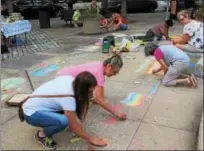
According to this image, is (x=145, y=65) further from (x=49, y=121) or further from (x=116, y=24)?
(x=116, y=24)

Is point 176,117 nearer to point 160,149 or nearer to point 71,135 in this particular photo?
point 160,149

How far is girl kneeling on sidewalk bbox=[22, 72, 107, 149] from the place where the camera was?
2451 millimetres

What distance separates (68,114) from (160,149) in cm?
86

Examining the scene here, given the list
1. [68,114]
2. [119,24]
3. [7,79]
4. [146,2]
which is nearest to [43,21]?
[119,24]

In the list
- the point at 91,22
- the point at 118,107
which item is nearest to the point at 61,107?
the point at 118,107

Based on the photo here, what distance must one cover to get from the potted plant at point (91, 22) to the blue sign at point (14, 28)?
6.97 feet

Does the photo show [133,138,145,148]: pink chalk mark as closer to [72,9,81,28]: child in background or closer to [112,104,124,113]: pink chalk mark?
[112,104,124,113]: pink chalk mark

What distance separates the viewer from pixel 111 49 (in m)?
7.04

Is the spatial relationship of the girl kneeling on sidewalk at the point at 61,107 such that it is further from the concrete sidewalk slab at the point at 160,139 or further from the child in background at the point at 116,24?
the child in background at the point at 116,24

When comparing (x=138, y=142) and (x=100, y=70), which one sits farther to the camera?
(x=100, y=70)

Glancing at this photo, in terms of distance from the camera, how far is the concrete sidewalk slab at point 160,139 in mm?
2725

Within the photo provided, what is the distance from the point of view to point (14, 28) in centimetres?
787

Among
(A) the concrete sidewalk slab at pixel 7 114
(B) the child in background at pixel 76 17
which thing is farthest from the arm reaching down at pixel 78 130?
(B) the child in background at pixel 76 17

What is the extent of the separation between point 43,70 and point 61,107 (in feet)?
10.0
